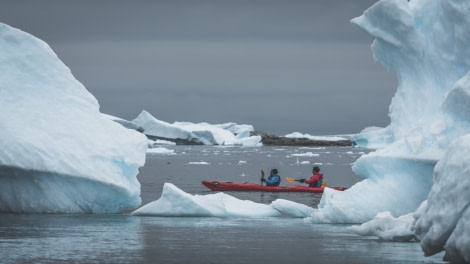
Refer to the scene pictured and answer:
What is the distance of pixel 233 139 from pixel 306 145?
118 ft

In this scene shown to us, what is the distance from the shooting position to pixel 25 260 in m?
14.3

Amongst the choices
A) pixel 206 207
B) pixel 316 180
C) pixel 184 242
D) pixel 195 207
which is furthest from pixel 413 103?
pixel 316 180

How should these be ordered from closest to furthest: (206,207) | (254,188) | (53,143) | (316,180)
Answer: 1. (53,143)
2. (206,207)
3. (316,180)
4. (254,188)

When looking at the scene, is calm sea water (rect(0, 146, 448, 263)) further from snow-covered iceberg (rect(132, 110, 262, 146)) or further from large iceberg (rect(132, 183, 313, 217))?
snow-covered iceberg (rect(132, 110, 262, 146))

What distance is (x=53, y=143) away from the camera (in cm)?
2053

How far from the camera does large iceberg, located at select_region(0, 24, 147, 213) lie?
20125mm

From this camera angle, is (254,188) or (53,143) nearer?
(53,143)

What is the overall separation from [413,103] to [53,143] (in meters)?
8.04

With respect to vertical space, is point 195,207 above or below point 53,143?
below

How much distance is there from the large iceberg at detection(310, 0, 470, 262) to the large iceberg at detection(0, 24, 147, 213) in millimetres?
4778

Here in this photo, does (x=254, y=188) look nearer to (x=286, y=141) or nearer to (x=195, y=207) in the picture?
(x=195, y=207)

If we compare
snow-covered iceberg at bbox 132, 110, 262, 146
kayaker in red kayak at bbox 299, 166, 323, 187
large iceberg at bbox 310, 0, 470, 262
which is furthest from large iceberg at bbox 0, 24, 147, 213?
snow-covered iceberg at bbox 132, 110, 262, 146

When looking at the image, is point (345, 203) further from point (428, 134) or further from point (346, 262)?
point (346, 262)

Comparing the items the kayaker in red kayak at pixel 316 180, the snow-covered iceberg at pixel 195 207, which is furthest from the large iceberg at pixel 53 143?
the kayaker in red kayak at pixel 316 180
